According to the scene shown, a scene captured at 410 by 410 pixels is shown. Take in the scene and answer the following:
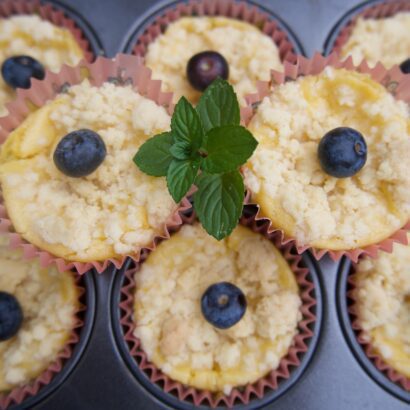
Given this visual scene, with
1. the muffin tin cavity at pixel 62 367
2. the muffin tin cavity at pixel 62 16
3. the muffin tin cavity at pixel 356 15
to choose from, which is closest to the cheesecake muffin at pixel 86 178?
the muffin tin cavity at pixel 62 367

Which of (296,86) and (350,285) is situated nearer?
(296,86)

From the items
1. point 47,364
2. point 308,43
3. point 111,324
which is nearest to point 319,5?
point 308,43

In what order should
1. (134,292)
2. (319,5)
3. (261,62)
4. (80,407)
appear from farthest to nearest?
(319,5)
(261,62)
(134,292)
(80,407)

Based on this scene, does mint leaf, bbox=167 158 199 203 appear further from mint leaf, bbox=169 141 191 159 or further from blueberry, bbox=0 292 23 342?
blueberry, bbox=0 292 23 342

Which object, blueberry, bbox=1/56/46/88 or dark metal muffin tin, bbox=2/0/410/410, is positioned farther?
blueberry, bbox=1/56/46/88

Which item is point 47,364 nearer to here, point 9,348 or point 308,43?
point 9,348

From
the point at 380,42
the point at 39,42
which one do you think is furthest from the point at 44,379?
the point at 380,42

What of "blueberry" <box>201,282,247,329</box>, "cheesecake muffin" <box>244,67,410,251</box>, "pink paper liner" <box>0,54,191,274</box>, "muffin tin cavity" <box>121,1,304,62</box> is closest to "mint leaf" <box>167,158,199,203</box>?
"cheesecake muffin" <box>244,67,410,251</box>
